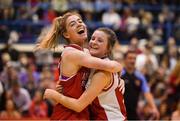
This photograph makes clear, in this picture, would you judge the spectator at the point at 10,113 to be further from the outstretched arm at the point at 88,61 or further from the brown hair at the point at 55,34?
the outstretched arm at the point at 88,61

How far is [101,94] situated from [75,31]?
62 centimetres

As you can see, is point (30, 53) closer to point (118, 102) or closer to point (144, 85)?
point (144, 85)

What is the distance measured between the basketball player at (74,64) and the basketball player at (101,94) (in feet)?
0.26

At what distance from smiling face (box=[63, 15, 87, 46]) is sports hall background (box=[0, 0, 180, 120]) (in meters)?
5.53

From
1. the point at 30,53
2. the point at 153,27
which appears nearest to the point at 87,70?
the point at 30,53

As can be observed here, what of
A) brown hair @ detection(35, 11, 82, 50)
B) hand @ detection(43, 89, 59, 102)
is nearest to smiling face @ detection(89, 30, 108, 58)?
brown hair @ detection(35, 11, 82, 50)

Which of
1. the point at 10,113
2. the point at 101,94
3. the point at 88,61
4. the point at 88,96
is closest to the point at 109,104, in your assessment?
the point at 101,94

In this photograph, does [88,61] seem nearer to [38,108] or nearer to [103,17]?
[38,108]

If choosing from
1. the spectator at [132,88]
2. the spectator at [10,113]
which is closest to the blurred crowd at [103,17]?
the spectator at [10,113]

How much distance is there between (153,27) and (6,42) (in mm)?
5490

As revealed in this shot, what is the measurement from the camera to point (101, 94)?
466 centimetres

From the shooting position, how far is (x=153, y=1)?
18281 millimetres

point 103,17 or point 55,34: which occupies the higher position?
point 55,34

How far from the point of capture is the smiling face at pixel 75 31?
477 centimetres
